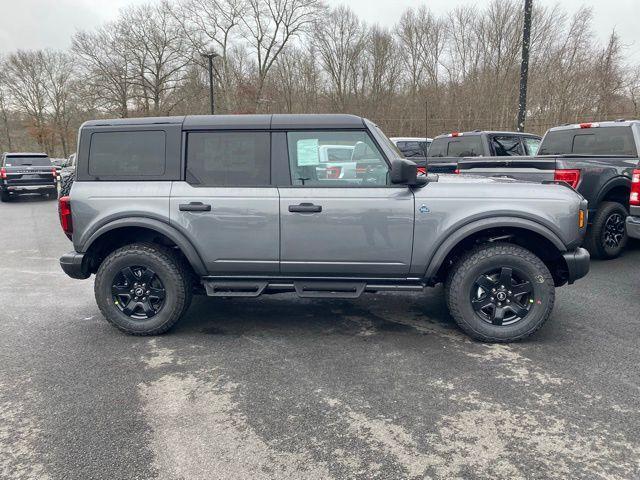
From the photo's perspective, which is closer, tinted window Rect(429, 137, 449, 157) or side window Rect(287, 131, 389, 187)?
side window Rect(287, 131, 389, 187)

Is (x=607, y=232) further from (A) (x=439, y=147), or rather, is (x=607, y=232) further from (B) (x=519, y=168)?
(A) (x=439, y=147)

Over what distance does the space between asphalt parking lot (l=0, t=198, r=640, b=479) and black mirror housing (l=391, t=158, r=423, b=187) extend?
139cm

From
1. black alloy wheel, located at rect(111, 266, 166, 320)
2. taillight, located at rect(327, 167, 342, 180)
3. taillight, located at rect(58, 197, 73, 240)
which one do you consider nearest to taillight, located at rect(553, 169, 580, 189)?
taillight, located at rect(327, 167, 342, 180)

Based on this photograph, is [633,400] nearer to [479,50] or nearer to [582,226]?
[582,226]

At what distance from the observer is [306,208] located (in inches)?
154

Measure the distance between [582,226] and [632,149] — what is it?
12.9ft

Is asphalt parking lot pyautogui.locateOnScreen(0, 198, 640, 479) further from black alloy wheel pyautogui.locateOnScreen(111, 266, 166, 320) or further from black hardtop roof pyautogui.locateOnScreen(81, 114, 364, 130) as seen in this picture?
black hardtop roof pyautogui.locateOnScreen(81, 114, 364, 130)

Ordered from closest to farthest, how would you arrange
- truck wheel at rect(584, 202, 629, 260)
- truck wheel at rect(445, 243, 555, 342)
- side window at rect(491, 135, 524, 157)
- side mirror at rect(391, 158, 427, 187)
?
side mirror at rect(391, 158, 427, 187) < truck wheel at rect(445, 243, 555, 342) < truck wheel at rect(584, 202, 629, 260) < side window at rect(491, 135, 524, 157)

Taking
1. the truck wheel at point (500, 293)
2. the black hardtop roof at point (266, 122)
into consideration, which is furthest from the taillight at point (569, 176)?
the black hardtop roof at point (266, 122)

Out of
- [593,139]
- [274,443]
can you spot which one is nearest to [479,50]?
[593,139]

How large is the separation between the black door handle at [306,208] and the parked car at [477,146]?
596 cm

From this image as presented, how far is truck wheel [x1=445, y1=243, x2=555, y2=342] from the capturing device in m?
3.89

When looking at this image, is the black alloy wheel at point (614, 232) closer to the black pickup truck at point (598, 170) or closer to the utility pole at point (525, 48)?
the black pickup truck at point (598, 170)

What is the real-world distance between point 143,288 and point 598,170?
6002 mm
